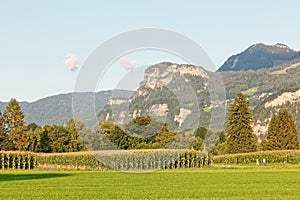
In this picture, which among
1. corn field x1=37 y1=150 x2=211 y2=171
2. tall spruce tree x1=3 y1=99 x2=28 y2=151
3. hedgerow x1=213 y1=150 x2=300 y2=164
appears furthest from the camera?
tall spruce tree x1=3 y1=99 x2=28 y2=151

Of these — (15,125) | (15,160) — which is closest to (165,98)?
(15,160)

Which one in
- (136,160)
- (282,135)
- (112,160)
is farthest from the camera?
(282,135)

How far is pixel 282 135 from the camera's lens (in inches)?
3590

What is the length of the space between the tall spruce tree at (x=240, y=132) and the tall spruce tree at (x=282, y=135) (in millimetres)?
2918

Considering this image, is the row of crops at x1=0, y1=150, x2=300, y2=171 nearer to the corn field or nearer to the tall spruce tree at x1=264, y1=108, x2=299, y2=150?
the corn field

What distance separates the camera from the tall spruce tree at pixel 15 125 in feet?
284

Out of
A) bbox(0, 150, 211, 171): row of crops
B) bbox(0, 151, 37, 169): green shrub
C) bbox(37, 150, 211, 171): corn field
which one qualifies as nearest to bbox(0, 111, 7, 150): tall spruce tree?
bbox(0, 150, 211, 171): row of crops

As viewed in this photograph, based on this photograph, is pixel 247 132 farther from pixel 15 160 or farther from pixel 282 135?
pixel 15 160

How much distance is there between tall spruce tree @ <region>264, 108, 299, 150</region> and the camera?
90562 mm

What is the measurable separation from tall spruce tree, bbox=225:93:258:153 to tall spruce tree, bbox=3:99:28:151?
93.8ft

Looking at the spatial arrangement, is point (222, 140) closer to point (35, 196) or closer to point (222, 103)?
point (222, 103)

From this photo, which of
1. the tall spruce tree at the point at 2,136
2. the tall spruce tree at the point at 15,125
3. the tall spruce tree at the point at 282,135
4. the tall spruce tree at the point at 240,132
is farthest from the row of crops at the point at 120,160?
the tall spruce tree at the point at 282,135

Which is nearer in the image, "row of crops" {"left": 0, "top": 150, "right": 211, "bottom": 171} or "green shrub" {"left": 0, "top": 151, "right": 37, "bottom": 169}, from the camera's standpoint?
"row of crops" {"left": 0, "top": 150, "right": 211, "bottom": 171}

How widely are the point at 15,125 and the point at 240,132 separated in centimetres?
3116
